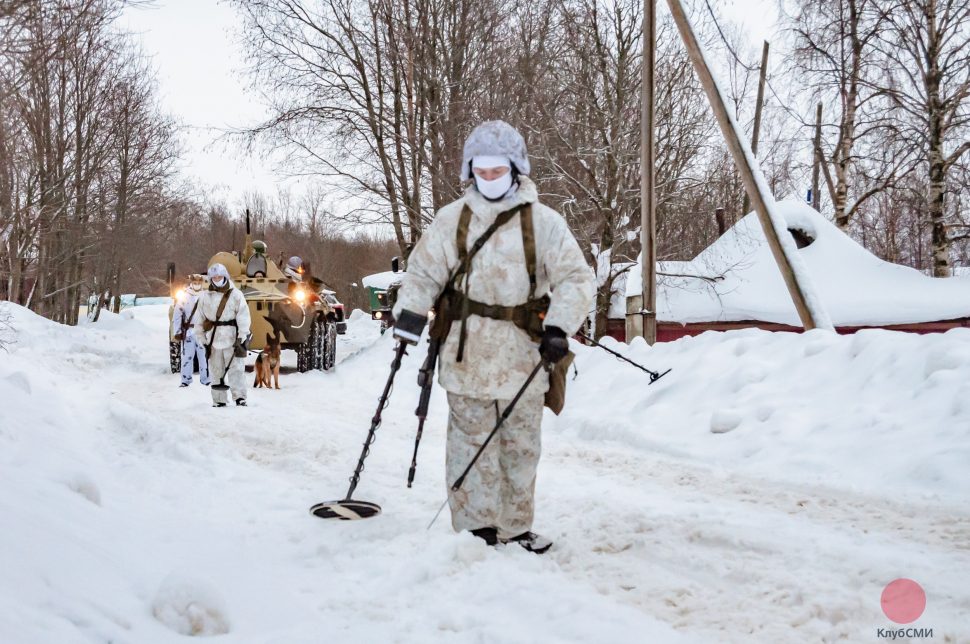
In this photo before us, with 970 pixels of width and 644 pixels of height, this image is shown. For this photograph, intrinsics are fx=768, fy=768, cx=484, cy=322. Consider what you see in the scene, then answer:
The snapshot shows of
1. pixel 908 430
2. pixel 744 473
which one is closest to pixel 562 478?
pixel 744 473

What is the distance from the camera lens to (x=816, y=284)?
46.1 feet

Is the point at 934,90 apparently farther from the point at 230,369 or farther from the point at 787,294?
the point at 230,369

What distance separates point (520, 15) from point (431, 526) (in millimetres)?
15542

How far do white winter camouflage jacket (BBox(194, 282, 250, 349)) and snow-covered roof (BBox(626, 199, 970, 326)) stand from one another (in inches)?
305

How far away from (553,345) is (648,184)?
7.12 metres

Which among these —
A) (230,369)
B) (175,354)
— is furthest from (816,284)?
(175,354)

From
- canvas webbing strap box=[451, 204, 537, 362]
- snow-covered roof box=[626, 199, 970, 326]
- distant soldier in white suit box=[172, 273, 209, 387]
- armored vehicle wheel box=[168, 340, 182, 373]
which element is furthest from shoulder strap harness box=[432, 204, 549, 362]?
armored vehicle wheel box=[168, 340, 182, 373]

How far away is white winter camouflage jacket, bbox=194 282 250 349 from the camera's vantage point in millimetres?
9625

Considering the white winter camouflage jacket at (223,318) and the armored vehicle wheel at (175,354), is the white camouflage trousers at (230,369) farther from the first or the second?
the armored vehicle wheel at (175,354)

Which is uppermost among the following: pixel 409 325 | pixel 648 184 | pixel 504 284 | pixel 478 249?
pixel 648 184

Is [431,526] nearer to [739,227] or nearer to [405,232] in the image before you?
[739,227]

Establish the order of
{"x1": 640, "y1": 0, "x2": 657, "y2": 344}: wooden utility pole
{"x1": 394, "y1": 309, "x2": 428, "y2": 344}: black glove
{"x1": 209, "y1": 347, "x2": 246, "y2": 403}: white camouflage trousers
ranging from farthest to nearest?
1. {"x1": 640, "y1": 0, "x2": 657, "y2": 344}: wooden utility pole
2. {"x1": 209, "y1": 347, "x2": 246, "y2": 403}: white camouflage trousers
3. {"x1": 394, "y1": 309, "x2": 428, "y2": 344}: black glove

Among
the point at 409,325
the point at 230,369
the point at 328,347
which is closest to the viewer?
the point at 409,325

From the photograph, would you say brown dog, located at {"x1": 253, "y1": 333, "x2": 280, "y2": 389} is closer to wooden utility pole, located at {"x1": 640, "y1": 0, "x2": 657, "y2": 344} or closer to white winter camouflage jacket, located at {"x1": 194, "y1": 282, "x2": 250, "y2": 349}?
white winter camouflage jacket, located at {"x1": 194, "y1": 282, "x2": 250, "y2": 349}
